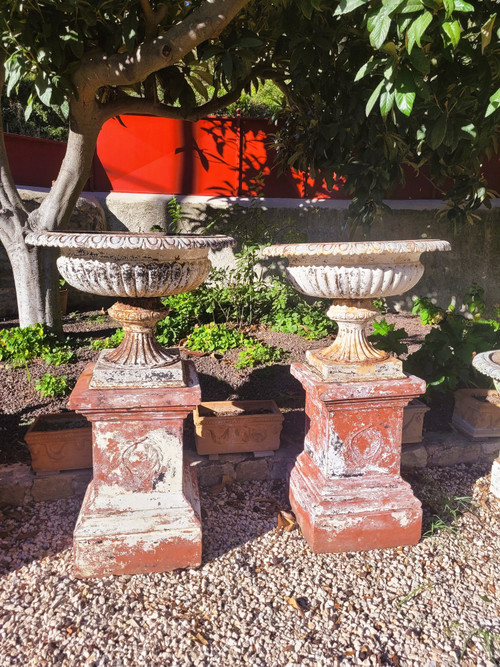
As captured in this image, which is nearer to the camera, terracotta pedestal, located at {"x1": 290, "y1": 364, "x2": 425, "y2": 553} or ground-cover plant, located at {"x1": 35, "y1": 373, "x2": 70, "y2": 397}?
terracotta pedestal, located at {"x1": 290, "y1": 364, "x2": 425, "y2": 553}

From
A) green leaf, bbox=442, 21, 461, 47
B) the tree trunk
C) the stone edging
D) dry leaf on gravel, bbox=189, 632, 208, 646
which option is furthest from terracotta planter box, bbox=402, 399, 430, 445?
the tree trunk

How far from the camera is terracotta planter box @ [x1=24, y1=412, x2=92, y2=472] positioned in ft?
9.20

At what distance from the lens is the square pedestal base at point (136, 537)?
7.48 ft

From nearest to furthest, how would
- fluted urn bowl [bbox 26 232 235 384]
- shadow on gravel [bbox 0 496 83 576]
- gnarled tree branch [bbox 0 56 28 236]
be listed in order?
fluted urn bowl [bbox 26 232 235 384]
shadow on gravel [bbox 0 496 83 576]
gnarled tree branch [bbox 0 56 28 236]

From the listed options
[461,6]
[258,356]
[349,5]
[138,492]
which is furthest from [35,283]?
[461,6]

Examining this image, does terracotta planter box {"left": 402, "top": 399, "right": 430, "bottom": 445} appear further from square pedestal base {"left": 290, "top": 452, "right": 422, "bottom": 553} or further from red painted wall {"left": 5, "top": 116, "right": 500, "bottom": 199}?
red painted wall {"left": 5, "top": 116, "right": 500, "bottom": 199}

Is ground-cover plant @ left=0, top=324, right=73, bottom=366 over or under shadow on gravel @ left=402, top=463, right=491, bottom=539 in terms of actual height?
over

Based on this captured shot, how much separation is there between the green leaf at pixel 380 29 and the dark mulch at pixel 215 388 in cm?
238

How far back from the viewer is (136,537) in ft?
7.57

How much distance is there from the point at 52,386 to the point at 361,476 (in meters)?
2.42

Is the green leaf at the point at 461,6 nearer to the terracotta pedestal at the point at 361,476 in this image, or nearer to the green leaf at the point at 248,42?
the terracotta pedestal at the point at 361,476

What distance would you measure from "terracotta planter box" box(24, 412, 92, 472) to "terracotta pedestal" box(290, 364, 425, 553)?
132 centimetres

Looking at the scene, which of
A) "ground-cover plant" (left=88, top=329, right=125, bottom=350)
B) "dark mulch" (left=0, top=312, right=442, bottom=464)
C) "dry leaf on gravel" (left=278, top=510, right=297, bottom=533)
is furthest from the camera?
"ground-cover plant" (left=88, top=329, right=125, bottom=350)

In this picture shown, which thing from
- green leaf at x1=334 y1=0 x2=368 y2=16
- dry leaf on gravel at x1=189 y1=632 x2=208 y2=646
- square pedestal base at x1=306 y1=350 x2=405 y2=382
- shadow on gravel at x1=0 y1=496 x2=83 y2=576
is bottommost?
shadow on gravel at x1=0 y1=496 x2=83 y2=576
